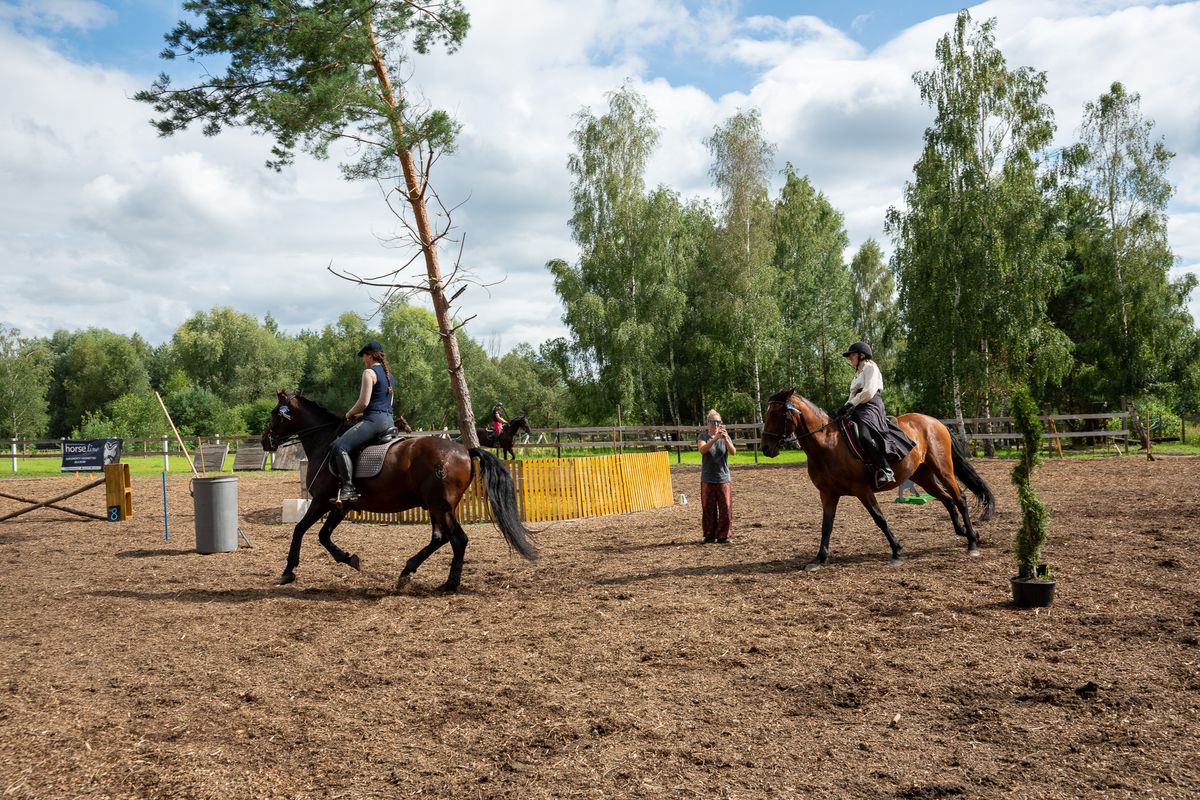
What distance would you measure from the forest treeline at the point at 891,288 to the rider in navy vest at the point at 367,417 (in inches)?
942

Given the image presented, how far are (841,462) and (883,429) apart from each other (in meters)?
0.59

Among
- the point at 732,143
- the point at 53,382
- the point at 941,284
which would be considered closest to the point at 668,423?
the point at 732,143

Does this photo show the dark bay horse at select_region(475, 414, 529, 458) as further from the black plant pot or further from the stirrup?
the black plant pot

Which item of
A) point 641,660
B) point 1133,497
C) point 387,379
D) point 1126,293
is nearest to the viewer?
point 641,660

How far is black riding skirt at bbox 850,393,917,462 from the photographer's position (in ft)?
29.8

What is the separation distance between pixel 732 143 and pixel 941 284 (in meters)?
13.4

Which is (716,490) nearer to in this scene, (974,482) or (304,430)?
(974,482)

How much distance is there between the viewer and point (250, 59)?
12047 millimetres

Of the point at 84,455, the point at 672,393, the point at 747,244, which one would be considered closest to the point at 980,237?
the point at 747,244

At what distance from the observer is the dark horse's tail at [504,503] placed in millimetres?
8656

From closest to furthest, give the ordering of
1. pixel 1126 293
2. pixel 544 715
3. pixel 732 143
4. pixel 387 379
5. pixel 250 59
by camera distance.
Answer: pixel 544 715 < pixel 387 379 < pixel 250 59 < pixel 1126 293 < pixel 732 143

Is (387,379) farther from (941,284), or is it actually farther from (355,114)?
(941,284)

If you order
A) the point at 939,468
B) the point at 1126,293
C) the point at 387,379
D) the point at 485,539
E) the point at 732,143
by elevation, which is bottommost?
the point at 485,539

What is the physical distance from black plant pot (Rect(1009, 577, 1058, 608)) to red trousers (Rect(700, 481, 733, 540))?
15.3 ft
